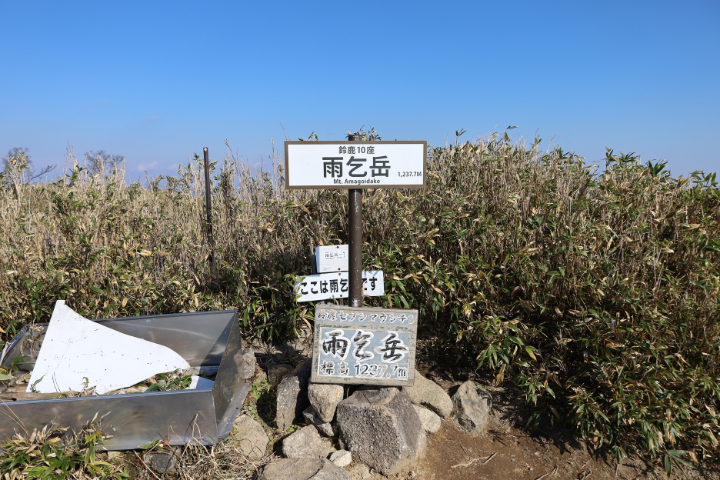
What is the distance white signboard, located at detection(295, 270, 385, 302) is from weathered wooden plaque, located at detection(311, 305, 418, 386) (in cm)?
33

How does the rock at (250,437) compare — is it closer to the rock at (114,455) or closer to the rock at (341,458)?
the rock at (341,458)

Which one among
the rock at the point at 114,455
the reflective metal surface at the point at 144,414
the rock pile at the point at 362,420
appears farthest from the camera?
the rock pile at the point at 362,420

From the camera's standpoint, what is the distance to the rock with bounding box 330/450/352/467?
7.98 feet

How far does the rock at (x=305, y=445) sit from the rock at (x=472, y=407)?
3.02 ft

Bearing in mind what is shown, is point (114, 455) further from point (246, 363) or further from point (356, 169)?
point (356, 169)

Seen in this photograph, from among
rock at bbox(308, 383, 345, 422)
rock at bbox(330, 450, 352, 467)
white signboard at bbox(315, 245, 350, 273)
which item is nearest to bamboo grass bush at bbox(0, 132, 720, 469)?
white signboard at bbox(315, 245, 350, 273)

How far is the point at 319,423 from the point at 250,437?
0.43 m

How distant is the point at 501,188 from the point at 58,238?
3771mm

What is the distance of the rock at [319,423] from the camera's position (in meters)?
2.61

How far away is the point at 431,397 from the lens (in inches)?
112

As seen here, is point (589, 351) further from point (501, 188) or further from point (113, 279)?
point (113, 279)

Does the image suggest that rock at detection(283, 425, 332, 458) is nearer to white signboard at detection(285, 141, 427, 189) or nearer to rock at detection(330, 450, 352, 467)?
rock at detection(330, 450, 352, 467)

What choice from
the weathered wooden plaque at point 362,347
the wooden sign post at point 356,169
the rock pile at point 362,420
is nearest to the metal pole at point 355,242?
the wooden sign post at point 356,169

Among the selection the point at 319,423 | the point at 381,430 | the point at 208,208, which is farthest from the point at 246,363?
the point at 208,208
